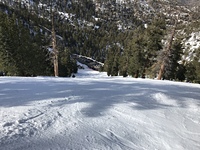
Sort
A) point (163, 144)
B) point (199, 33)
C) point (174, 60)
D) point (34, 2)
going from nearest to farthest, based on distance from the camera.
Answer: point (163, 144) < point (174, 60) < point (199, 33) < point (34, 2)

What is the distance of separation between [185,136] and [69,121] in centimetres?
266

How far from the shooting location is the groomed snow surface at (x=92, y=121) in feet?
10.8

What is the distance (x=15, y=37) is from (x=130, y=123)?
27.6 metres

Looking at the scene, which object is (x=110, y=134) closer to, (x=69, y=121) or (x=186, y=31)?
(x=69, y=121)

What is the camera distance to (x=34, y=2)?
192 m

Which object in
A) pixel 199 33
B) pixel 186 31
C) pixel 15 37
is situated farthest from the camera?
pixel 186 31

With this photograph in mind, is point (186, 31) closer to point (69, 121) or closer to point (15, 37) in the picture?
point (15, 37)

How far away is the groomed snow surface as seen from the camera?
3.29 meters

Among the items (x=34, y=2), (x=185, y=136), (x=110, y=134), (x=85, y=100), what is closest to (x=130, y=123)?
(x=110, y=134)

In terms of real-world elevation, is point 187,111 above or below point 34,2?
below

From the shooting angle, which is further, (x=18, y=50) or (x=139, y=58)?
(x=139, y=58)

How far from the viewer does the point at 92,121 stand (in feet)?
13.8

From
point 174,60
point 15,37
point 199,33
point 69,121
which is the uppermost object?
point 199,33

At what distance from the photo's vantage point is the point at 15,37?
2755 centimetres
